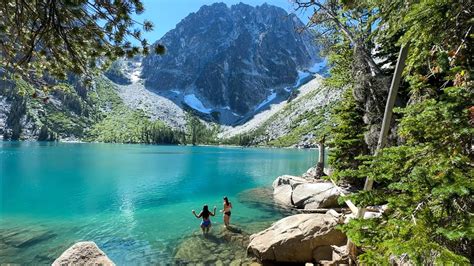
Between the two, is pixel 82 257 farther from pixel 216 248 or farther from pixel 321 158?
pixel 321 158

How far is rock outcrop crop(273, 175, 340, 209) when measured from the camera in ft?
81.7

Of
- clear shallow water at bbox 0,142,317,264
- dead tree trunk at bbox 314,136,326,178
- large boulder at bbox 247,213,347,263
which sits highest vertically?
dead tree trunk at bbox 314,136,326,178

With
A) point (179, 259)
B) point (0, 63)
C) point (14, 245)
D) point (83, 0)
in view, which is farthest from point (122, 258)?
point (83, 0)

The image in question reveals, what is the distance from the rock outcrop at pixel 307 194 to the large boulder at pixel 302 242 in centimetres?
908

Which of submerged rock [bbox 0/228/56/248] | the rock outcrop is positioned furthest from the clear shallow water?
the rock outcrop

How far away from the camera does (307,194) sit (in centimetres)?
2775

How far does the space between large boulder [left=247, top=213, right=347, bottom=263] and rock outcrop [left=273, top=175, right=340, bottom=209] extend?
358 inches

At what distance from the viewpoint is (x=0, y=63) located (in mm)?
8055

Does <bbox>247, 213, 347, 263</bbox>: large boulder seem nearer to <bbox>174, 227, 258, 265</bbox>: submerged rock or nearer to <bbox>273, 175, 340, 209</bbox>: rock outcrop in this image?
<bbox>174, 227, 258, 265</bbox>: submerged rock

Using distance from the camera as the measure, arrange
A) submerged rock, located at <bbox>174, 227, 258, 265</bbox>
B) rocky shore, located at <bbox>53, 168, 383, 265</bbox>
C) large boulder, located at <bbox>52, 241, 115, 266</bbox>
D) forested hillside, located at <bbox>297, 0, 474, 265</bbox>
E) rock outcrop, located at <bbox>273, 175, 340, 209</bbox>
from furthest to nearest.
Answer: rock outcrop, located at <bbox>273, 175, 340, 209</bbox> → submerged rock, located at <bbox>174, 227, 258, 265</bbox> → rocky shore, located at <bbox>53, 168, 383, 265</bbox> → large boulder, located at <bbox>52, 241, 115, 266</bbox> → forested hillside, located at <bbox>297, 0, 474, 265</bbox>

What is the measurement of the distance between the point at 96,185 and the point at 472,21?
47277 millimetres

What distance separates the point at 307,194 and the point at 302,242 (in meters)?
13.2

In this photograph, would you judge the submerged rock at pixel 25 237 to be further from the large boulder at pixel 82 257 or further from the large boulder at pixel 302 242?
the large boulder at pixel 302 242

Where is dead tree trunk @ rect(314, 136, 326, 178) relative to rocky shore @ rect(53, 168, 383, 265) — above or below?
above
